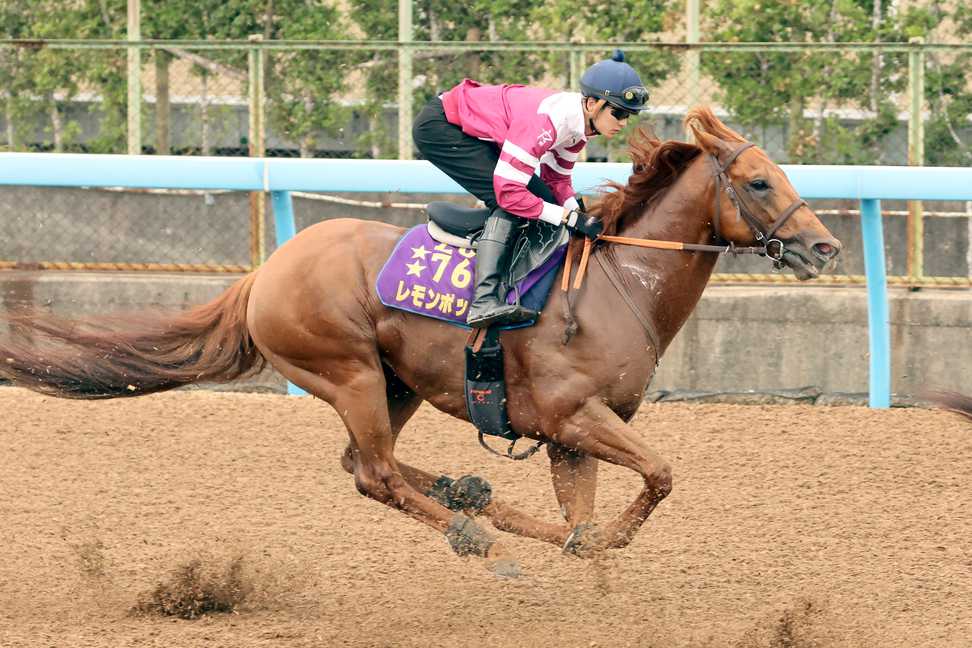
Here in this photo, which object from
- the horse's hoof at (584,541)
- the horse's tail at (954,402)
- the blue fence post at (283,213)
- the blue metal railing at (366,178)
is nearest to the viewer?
the horse's hoof at (584,541)

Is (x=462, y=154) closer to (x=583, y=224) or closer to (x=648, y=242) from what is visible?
(x=583, y=224)

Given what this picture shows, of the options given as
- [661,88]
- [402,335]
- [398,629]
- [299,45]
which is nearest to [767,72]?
[661,88]

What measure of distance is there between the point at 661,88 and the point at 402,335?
144 inches

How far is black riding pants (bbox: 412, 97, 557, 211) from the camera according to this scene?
5277 millimetres

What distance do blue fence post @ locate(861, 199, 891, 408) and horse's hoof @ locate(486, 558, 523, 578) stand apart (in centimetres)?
307

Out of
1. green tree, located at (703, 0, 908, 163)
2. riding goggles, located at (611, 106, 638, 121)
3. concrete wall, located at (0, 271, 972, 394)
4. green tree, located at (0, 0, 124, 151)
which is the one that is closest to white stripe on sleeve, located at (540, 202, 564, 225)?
riding goggles, located at (611, 106, 638, 121)

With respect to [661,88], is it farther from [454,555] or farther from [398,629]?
[398,629]

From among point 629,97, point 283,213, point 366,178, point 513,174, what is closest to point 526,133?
point 513,174

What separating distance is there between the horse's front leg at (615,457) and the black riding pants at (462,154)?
0.82 metres

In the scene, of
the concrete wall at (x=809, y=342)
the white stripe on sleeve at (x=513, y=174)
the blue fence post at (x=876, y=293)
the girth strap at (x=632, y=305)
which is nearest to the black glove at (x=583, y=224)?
the girth strap at (x=632, y=305)

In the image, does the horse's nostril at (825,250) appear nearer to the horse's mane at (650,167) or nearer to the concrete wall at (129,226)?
the horse's mane at (650,167)

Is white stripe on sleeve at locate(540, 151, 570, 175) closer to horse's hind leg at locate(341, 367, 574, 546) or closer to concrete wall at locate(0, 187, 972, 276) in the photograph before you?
horse's hind leg at locate(341, 367, 574, 546)

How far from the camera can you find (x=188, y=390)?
26.4 feet

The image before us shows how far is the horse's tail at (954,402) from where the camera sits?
5555 millimetres
